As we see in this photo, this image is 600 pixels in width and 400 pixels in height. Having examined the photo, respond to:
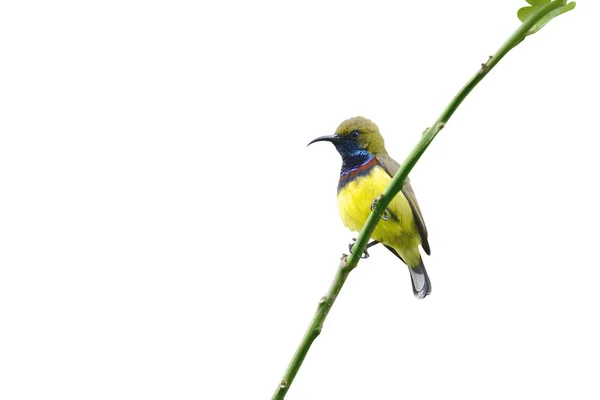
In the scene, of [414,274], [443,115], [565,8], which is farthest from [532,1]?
[414,274]

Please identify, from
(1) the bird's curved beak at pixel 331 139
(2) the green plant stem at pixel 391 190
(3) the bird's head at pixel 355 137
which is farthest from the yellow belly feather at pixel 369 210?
(2) the green plant stem at pixel 391 190

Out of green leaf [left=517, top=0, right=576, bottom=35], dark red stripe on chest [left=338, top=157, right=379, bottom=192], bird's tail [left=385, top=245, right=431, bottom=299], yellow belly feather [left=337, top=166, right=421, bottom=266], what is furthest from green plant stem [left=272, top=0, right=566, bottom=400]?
bird's tail [left=385, top=245, right=431, bottom=299]

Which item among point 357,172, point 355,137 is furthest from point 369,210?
point 355,137

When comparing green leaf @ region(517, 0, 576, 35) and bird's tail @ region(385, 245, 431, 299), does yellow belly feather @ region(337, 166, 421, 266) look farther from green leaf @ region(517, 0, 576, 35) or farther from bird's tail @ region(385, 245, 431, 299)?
green leaf @ region(517, 0, 576, 35)

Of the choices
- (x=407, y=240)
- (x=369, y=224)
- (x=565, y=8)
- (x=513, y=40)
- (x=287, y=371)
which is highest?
(x=407, y=240)

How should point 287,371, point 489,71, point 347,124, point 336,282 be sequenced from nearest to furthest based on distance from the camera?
1. point 489,71
2. point 287,371
3. point 336,282
4. point 347,124

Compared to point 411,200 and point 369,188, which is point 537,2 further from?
point 411,200

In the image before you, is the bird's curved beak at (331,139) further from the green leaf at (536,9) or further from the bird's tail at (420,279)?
the green leaf at (536,9)

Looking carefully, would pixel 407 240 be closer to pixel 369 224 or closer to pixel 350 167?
pixel 350 167
